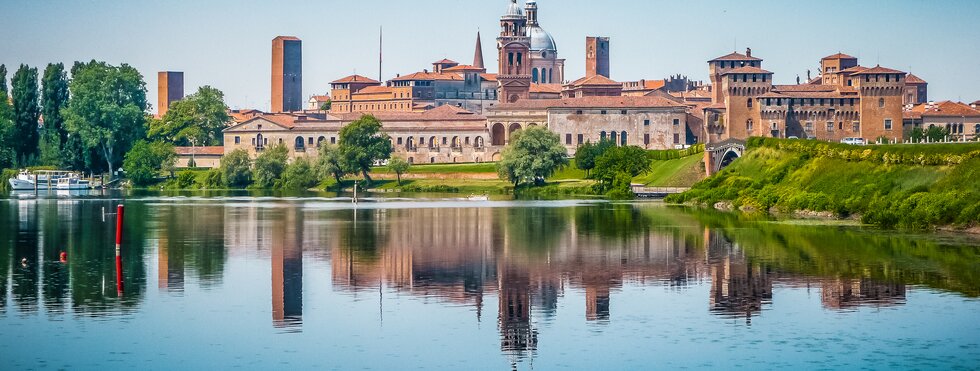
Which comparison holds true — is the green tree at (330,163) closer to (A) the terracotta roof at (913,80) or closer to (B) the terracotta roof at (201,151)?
(B) the terracotta roof at (201,151)

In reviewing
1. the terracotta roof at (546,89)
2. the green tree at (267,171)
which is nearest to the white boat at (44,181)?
the green tree at (267,171)

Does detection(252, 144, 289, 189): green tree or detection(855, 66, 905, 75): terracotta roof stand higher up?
detection(855, 66, 905, 75): terracotta roof

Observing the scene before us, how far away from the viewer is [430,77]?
137 metres

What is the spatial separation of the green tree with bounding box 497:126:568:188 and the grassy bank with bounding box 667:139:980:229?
49.5 feet

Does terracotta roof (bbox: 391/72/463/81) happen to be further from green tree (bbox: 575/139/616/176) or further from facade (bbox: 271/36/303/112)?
green tree (bbox: 575/139/616/176)

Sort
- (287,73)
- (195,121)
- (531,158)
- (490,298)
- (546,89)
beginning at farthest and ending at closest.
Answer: (287,73), (546,89), (195,121), (531,158), (490,298)

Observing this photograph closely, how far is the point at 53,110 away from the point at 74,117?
4.95ft

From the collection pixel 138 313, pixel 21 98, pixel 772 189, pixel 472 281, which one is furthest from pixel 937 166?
pixel 21 98

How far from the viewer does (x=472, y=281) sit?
30.2 meters

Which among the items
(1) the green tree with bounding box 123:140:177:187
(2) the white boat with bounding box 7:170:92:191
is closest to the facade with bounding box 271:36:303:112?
(1) the green tree with bounding box 123:140:177:187

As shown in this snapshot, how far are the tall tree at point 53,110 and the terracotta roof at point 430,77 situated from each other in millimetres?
49660

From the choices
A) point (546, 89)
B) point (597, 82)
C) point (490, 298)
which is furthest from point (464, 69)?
point (490, 298)

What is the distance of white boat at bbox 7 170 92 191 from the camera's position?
8481 cm

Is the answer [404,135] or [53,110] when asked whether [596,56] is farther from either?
[53,110]
